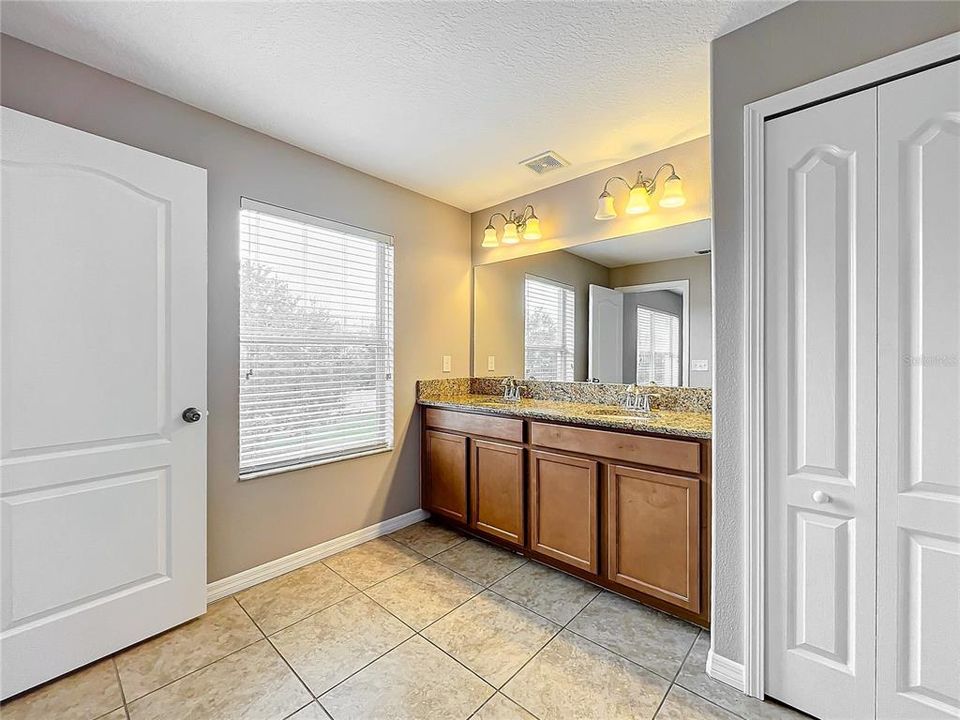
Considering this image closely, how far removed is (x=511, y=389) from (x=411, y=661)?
6.10 ft

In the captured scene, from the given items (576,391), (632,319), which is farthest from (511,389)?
(632,319)

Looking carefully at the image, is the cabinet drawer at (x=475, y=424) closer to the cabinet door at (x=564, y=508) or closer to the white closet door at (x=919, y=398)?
the cabinet door at (x=564, y=508)

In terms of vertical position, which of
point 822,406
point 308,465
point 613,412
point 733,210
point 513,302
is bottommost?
point 308,465

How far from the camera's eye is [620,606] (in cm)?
215

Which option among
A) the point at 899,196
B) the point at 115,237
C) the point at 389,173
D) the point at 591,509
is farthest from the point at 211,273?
the point at 899,196

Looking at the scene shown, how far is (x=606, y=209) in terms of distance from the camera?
8.54 feet

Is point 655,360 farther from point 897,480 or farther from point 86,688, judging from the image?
point 86,688

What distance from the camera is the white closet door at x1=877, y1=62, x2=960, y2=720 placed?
49.2 inches

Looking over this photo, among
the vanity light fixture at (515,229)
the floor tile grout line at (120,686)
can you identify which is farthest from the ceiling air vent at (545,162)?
the floor tile grout line at (120,686)

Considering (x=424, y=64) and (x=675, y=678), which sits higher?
(x=424, y=64)

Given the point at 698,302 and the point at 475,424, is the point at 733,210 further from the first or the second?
the point at 475,424

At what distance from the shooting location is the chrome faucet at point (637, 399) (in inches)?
101

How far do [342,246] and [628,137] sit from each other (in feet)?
5.77

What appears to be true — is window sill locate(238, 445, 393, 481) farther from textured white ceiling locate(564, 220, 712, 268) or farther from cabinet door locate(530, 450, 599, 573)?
textured white ceiling locate(564, 220, 712, 268)
